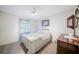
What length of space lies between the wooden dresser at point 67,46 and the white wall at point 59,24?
10 cm

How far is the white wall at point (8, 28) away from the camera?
1060 mm

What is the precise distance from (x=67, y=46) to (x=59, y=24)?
42 centimetres

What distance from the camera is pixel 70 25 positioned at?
1.10m

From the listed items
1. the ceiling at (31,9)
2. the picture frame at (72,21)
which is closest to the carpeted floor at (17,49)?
the picture frame at (72,21)

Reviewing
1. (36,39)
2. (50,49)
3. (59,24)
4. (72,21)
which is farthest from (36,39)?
(72,21)

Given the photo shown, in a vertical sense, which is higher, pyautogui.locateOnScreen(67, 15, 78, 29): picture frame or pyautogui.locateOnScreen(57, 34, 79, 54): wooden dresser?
pyautogui.locateOnScreen(67, 15, 78, 29): picture frame

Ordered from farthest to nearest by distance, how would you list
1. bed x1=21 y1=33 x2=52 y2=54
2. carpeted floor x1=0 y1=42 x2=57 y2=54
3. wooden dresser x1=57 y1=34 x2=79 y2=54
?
1. bed x1=21 y1=33 x2=52 y2=54
2. carpeted floor x1=0 y1=42 x2=57 y2=54
3. wooden dresser x1=57 y1=34 x2=79 y2=54

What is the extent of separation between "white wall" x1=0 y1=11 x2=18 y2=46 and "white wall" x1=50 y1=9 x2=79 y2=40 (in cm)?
72

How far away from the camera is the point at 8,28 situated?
111 cm

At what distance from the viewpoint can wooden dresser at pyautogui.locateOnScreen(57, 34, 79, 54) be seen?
935mm

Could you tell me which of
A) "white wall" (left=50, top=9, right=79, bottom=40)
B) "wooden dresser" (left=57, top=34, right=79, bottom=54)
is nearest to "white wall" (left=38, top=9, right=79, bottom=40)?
"white wall" (left=50, top=9, right=79, bottom=40)

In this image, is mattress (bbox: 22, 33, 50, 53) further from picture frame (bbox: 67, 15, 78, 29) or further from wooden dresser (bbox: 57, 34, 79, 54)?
picture frame (bbox: 67, 15, 78, 29)

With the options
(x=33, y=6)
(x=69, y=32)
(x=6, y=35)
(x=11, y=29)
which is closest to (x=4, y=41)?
(x=6, y=35)
